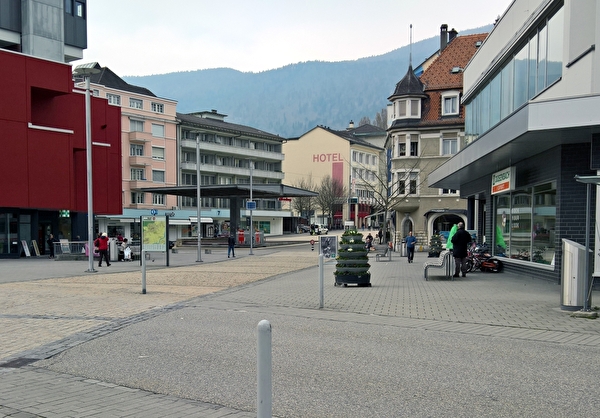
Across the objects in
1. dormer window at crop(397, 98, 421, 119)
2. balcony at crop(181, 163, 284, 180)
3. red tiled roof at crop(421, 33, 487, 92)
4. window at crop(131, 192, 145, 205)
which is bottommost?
window at crop(131, 192, 145, 205)

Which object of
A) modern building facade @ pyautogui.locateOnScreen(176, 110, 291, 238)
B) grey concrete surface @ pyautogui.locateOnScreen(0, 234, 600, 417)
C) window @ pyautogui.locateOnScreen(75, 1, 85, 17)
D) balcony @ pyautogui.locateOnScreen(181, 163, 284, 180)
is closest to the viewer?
grey concrete surface @ pyautogui.locateOnScreen(0, 234, 600, 417)

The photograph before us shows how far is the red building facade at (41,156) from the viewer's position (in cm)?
3584

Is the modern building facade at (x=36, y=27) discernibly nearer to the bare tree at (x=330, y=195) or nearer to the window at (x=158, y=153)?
the window at (x=158, y=153)

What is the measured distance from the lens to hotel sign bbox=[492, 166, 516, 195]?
18422 millimetres

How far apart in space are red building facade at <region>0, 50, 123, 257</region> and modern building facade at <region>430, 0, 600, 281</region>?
85.5 ft

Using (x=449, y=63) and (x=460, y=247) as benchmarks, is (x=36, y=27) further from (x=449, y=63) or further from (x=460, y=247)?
(x=460, y=247)

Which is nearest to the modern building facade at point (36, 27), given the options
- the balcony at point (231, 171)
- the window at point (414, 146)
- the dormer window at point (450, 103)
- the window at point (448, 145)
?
the window at point (414, 146)

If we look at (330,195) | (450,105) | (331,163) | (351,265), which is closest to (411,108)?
(450,105)

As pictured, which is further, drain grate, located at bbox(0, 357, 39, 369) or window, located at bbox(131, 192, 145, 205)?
window, located at bbox(131, 192, 145, 205)

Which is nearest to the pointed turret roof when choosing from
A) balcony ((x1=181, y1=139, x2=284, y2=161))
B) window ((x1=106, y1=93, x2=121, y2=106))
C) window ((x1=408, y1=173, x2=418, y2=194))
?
window ((x1=408, y1=173, x2=418, y2=194))

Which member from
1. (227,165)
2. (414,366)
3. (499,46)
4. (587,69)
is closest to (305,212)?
(227,165)

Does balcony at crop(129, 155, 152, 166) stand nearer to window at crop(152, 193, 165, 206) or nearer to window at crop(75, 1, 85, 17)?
window at crop(152, 193, 165, 206)

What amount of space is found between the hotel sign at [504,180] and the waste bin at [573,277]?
8.05 metres

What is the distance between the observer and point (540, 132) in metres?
13.2
